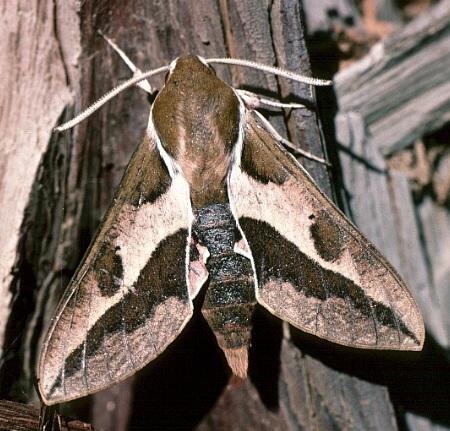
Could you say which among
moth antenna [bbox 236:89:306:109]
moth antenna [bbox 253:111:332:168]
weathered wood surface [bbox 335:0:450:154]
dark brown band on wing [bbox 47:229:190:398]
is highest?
weathered wood surface [bbox 335:0:450:154]

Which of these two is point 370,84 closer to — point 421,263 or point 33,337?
point 421,263

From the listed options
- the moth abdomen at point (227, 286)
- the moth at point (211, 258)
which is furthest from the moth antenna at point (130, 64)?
the moth abdomen at point (227, 286)

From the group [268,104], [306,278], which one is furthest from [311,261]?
[268,104]

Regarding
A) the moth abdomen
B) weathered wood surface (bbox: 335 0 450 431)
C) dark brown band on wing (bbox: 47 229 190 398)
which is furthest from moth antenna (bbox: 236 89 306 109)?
dark brown band on wing (bbox: 47 229 190 398)

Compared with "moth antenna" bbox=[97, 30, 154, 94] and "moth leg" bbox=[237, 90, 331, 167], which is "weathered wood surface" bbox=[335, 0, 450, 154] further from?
"moth antenna" bbox=[97, 30, 154, 94]

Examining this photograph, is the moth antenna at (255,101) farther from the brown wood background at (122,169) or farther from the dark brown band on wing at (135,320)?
the dark brown band on wing at (135,320)

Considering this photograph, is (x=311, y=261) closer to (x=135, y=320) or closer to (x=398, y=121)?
(x=135, y=320)

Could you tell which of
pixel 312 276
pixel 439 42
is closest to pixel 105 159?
pixel 312 276
